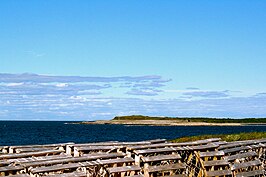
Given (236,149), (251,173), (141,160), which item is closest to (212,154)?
(236,149)

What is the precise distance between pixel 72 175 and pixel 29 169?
41.3 inches

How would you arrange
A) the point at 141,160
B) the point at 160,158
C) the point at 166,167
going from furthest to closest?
1. the point at 166,167
2. the point at 160,158
3. the point at 141,160

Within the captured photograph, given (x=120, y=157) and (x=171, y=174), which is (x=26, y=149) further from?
(x=171, y=174)

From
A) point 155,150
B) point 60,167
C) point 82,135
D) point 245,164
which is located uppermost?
point 82,135

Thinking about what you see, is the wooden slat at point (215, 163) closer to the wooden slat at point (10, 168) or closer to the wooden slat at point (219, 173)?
the wooden slat at point (219, 173)

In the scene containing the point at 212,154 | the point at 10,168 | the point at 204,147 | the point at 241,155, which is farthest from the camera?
the point at 241,155

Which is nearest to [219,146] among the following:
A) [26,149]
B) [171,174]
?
[171,174]

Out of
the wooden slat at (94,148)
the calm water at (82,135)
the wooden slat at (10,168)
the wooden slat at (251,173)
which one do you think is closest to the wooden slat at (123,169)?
the wooden slat at (94,148)

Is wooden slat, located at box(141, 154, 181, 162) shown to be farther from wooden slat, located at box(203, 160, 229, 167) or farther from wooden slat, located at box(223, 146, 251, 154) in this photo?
wooden slat, located at box(223, 146, 251, 154)

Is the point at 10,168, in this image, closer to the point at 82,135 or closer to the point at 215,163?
the point at 215,163

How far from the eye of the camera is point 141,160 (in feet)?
45.0

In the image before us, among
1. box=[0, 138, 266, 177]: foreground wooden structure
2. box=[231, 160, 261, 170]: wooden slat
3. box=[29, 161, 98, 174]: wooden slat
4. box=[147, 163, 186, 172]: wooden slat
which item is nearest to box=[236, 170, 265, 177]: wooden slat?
box=[0, 138, 266, 177]: foreground wooden structure

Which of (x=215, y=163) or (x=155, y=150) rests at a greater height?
(x=155, y=150)

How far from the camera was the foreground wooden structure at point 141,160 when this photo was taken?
1215 cm
